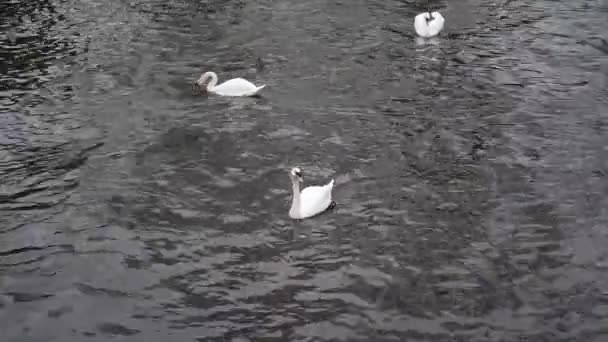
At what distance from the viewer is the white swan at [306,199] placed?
1176cm

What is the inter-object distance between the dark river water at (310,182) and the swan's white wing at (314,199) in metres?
0.23

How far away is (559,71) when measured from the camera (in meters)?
17.8

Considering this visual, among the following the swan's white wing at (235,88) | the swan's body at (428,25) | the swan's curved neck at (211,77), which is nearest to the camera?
the swan's white wing at (235,88)

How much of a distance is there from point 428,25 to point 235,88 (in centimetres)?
664

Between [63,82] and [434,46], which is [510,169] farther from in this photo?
[63,82]

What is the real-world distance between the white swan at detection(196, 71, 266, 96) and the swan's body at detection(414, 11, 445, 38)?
580 centimetres

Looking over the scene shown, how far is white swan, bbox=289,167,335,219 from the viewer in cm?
1176

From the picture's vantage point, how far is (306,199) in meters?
11.8

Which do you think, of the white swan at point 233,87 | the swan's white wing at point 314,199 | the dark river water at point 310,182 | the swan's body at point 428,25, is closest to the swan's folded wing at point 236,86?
the white swan at point 233,87

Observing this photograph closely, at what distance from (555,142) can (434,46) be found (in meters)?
6.58

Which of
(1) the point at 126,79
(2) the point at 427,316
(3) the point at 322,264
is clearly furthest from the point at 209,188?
(1) the point at 126,79

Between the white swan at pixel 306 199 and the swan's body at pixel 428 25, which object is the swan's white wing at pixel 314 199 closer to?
the white swan at pixel 306 199

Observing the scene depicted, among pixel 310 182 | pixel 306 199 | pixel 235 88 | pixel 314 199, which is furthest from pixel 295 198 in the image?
pixel 235 88

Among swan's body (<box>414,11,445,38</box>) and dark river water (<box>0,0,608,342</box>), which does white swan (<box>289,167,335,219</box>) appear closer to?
dark river water (<box>0,0,608,342</box>)
